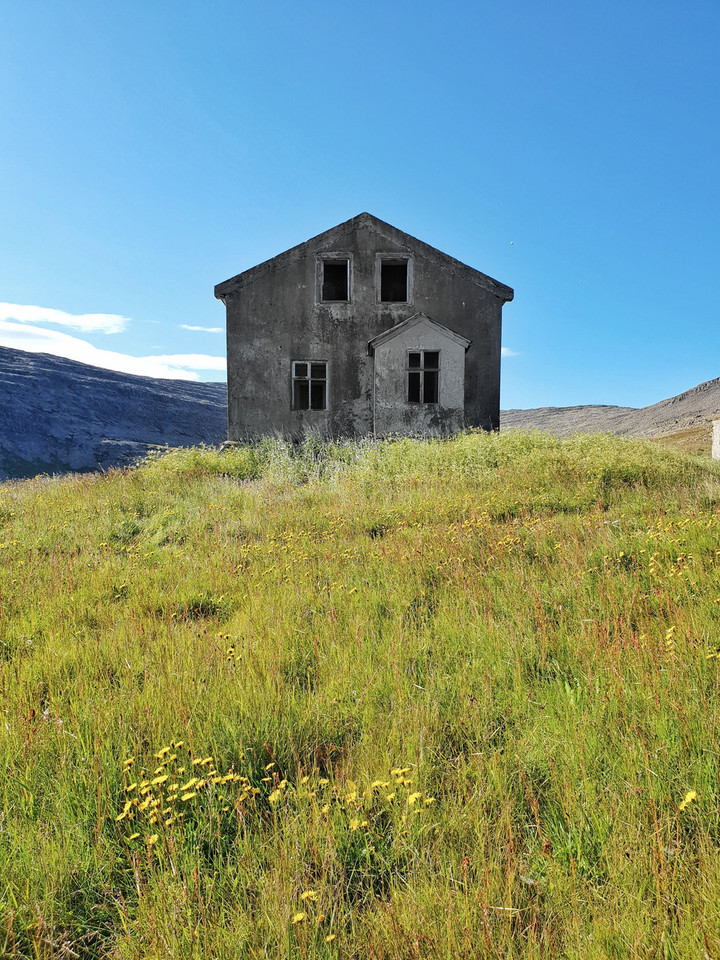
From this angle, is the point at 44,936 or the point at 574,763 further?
the point at 574,763

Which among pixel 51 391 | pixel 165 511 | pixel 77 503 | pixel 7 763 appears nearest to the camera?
pixel 7 763

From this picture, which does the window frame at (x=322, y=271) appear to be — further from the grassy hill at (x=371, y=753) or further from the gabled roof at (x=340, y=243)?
the grassy hill at (x=371, y=753)

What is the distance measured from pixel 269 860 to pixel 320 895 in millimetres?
324

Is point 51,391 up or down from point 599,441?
up

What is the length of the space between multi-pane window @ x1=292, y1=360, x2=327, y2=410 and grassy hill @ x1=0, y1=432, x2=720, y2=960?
1275 centimetres

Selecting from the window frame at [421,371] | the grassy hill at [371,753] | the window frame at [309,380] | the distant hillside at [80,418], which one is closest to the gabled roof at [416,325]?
the window frame at [421,371]

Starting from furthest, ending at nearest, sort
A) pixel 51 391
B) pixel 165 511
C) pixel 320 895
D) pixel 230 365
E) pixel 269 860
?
pixel 51 391, pixel 230 365, pixel 165 511, pixel 269 860, pixel 320 895

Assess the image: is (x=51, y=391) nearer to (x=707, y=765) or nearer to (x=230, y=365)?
(x=230, y=365)

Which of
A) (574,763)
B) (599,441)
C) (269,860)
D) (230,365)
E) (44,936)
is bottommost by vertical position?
(44,936)

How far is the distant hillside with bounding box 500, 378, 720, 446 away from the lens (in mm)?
91500

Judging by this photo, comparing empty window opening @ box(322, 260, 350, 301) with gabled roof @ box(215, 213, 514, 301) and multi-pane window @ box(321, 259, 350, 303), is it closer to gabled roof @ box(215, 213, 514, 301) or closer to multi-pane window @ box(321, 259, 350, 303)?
multi-pane window @ box(321, 259, 350, 303)

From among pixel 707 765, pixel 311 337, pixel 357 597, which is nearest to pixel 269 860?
pixel 707 765

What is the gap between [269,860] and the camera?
1845 mm

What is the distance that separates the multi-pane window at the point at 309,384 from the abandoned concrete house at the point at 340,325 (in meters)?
0.04
